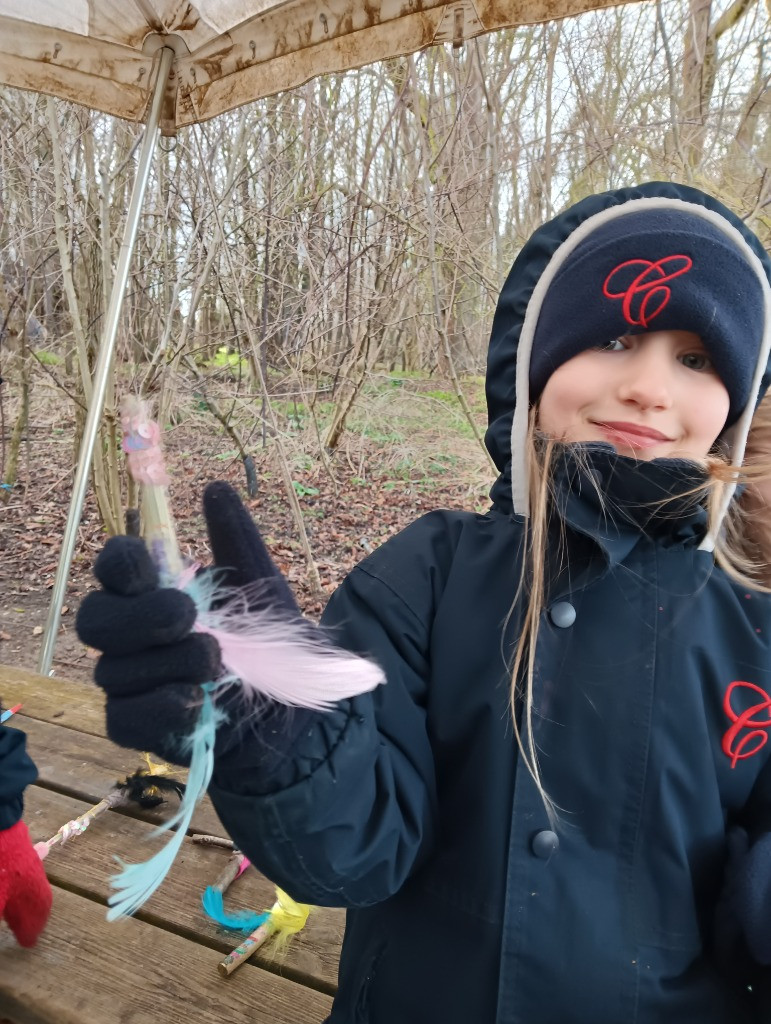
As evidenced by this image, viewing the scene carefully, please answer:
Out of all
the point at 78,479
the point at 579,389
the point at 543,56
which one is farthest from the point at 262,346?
the point at 579,389

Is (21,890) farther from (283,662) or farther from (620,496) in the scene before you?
(620,496)

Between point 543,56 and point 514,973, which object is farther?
point 543,56

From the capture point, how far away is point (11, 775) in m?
1.50

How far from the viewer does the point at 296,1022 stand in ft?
4.37

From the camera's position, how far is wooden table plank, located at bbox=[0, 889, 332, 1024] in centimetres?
133

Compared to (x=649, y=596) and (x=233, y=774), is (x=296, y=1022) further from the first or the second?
(x=649, y=596)

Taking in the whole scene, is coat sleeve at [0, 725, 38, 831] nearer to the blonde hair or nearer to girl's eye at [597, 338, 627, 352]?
the blonde hair

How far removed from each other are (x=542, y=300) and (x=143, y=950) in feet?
5.06

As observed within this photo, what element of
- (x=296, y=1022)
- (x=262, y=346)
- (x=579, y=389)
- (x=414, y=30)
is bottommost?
(x=296, y=1022)

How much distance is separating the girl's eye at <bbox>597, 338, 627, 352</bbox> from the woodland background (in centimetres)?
311

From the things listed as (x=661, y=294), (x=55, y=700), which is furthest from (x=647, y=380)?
(x=55, y=700)

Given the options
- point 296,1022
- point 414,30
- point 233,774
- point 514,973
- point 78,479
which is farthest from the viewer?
point 78,479

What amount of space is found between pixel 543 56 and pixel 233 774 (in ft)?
16.9

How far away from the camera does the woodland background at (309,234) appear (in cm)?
419
